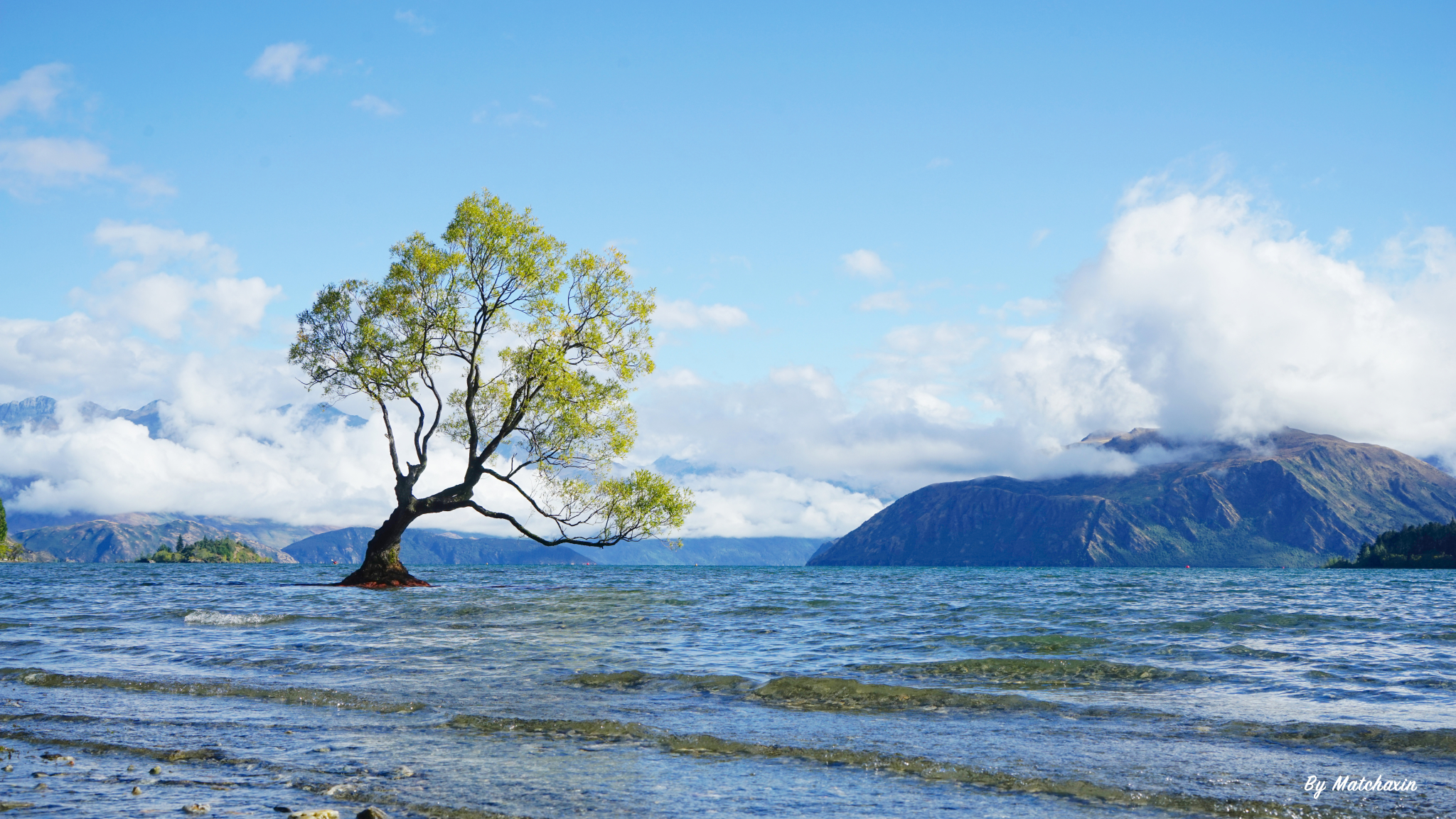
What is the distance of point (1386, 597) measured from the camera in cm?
5359

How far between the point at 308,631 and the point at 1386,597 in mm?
61016

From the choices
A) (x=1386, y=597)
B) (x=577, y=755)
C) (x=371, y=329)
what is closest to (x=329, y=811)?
(x=577, y=755)

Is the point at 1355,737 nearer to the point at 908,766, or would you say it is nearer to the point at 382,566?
the point at 908,766

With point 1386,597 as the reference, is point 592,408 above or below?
above

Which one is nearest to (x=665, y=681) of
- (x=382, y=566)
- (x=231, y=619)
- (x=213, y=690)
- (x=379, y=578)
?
(x=213, y=690)

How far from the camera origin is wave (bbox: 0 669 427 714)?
13891 mm

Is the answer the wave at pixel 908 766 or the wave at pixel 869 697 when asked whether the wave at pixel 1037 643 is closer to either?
the wave at pixel 869 697

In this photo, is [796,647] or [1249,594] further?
[1249,594]

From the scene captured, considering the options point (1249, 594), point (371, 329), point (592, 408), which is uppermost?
point (371, 329)

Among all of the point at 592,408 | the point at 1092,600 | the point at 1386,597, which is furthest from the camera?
the point at 1386,597

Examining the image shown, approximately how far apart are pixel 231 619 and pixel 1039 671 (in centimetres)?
2463

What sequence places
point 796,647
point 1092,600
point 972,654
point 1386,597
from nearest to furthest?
point 972,654 → point 796,647 → point 1092,600 → point 1386,597

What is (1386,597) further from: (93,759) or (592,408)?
(93,759)

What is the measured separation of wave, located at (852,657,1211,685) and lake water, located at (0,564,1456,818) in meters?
0.10
